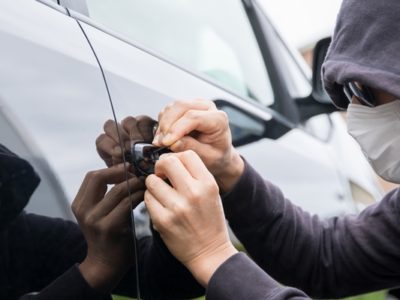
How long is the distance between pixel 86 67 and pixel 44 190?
251mm

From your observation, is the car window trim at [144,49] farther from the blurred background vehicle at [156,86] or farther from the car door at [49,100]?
the car door at [49,100]

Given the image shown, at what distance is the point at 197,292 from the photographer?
125 centimetres

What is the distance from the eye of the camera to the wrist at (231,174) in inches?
57.8

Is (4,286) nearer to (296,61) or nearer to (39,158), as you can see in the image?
(39,158)

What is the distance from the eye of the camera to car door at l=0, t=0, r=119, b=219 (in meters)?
0.91

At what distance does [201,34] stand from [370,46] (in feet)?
3.36

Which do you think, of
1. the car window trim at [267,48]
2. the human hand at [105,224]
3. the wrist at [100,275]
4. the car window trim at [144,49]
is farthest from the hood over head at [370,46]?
the car window trim at [267,48]

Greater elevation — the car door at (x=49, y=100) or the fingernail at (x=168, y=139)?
the car door at (x=49, y=100)

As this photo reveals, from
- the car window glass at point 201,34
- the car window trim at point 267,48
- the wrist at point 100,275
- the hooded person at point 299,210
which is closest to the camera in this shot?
the wrist at point 100,275

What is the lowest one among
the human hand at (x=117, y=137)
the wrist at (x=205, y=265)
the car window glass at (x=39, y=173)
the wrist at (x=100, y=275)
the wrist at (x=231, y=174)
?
the wrist at (x=231, y=174)

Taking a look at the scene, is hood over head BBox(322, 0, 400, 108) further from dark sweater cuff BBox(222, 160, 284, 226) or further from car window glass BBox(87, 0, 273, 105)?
car window glass BBox(87, 0, 273, 105)

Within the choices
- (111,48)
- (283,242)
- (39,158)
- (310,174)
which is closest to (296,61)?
(310,174)

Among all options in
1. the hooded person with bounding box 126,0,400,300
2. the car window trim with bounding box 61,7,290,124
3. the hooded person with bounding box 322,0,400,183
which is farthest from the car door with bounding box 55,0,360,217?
the hooded person with bounding box 322,0,400,183

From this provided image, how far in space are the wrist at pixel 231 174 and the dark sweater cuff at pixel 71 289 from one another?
1.78 ft
